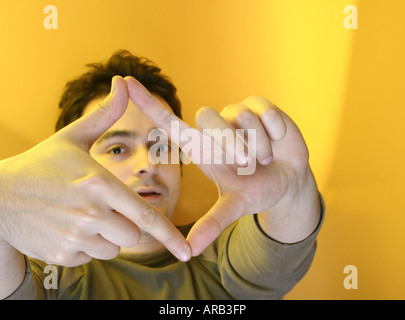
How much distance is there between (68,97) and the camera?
30.0 inches

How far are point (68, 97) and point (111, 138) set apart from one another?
172 millimetres

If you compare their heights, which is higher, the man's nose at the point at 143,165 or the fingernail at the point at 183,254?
the man's nose at the point at 143,165

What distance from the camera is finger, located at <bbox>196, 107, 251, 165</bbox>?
0.38 m

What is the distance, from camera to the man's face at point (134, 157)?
0.64 metres

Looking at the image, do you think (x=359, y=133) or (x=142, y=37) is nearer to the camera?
(x=359, y=133)

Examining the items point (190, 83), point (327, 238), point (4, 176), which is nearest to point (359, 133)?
point (327, 238)

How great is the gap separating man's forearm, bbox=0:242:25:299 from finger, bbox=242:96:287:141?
29 cm

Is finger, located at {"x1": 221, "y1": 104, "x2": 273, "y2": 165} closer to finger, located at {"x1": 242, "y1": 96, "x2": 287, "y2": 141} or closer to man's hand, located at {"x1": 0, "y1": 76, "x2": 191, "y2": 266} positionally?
finger, located at {"x1": 242, "y1": 96, "x2": 287, "y2": 141}

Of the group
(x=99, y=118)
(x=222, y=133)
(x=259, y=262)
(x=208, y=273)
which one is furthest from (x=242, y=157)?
(x=208, y=273)

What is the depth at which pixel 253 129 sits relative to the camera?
401mm

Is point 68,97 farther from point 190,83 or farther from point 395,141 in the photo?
point 395,141

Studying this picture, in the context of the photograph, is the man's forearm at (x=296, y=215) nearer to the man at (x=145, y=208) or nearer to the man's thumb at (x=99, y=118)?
the man at (x=145, y=208)

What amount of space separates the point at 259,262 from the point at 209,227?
23 centimetres

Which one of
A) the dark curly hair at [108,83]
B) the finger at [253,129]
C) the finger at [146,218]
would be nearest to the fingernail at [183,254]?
the finger at [146,218]
